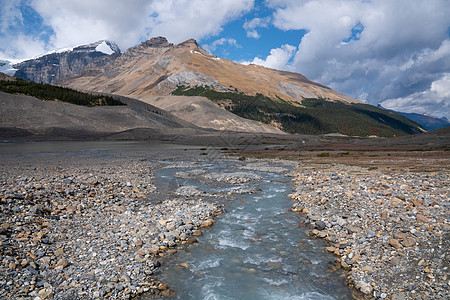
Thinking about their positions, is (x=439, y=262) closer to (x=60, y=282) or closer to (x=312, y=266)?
(x=312, y=266)

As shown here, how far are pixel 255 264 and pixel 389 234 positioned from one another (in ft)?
20.7

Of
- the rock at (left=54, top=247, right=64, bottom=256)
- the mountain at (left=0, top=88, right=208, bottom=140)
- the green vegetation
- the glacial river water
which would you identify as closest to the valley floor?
the rock at (left=54, top=247, right=64, bottom=256)

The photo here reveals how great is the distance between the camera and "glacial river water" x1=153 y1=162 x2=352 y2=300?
10.0 m

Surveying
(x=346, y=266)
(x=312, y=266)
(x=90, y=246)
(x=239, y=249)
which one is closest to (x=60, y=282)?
(x=90, y=246)

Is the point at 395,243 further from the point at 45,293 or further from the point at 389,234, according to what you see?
the point at 45,293

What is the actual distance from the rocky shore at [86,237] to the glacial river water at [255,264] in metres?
0.96

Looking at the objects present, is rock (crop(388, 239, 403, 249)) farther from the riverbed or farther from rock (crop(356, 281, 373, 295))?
the riverbed

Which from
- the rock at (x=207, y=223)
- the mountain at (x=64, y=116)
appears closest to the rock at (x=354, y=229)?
the rock at (x=207, y=223)

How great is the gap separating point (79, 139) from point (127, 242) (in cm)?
10021

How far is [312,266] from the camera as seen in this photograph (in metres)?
11.5

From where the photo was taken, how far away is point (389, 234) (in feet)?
38.6

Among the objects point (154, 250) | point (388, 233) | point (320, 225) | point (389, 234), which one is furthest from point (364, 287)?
point (154, 250)

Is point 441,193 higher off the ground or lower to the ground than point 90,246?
higher

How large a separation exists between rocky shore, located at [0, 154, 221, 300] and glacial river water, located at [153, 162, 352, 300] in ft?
3.15
